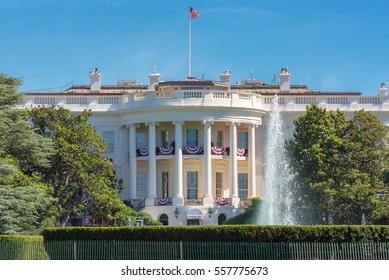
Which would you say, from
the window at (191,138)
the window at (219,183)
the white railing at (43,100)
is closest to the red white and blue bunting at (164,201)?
the window at (219,183)

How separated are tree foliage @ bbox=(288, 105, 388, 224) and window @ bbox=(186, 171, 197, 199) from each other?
32.3 ft

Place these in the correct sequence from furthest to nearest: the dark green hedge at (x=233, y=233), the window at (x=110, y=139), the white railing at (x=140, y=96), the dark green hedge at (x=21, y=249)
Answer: the window at (x=110, y=139) < the white railing at (x=140, y=96) < the dark green hedge at (x=21, y=249) < the dark green hedge at (x=233, y=233)

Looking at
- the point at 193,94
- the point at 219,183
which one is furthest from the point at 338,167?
the point at 193,94

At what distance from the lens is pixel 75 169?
66.4 meters

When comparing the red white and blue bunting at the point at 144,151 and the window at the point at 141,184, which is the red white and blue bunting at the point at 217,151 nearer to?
the red white and blue bunting at the point at 144,151

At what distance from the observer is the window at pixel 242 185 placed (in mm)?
77062

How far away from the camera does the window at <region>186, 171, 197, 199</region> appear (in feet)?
252

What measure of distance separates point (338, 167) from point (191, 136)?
46.8 ft

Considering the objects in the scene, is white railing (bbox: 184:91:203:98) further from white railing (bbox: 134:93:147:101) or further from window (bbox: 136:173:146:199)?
window (bbox: 136:173:146:199)

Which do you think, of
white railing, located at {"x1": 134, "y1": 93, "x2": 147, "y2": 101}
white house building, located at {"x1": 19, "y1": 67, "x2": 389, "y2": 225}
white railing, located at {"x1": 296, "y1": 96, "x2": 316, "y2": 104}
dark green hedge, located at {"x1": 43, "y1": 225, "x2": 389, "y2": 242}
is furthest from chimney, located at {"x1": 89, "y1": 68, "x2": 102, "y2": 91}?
dark green hedge, located at {"x1": 43, "y1": 225, "x2": 389, "y2": 242}

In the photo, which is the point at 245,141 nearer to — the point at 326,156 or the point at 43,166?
the point at 326,156

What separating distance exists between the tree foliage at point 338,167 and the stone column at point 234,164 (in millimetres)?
6096

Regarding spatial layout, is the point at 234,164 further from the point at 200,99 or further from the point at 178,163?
the point at 200,99
